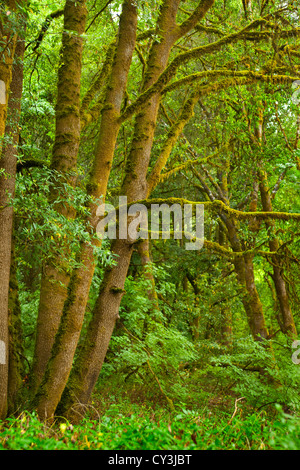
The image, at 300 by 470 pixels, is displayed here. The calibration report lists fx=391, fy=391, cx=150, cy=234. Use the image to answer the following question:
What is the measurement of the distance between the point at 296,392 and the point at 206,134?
8495 mm

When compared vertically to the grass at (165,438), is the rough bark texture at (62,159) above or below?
above

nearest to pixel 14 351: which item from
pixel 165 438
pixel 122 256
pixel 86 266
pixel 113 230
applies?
pixel 86 266

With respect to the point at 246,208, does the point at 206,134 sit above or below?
above

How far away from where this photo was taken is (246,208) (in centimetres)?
1359

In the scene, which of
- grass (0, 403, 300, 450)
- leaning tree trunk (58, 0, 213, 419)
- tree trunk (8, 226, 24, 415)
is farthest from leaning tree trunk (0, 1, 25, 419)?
grass (0, 403, 300, 450)

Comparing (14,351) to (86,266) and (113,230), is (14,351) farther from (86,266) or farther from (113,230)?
(113,230)

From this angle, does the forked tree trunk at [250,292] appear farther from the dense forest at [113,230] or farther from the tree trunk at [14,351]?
the tree trunk at [14,351]

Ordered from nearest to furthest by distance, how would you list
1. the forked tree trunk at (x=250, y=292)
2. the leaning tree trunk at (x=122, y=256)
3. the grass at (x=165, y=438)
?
the grass at (x=165, y=438) < the leaning tree trunk at (x=122, y=256) < the forked tree trunk at (x=250, y=292)

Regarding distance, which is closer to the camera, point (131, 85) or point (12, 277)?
point (12, 277)

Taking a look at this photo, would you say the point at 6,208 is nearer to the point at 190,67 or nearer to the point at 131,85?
the point at 131,85

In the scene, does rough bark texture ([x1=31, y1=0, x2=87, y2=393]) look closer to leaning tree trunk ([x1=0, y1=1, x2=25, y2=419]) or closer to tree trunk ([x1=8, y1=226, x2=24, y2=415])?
tree trunk ([x1=8, y1=226, x2=24, y2=415])

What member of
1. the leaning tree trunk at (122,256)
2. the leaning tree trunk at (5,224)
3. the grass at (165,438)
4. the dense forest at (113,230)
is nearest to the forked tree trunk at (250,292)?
the dense forest at (113,230)

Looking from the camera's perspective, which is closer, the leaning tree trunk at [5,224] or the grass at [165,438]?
the grass at [165,438]
